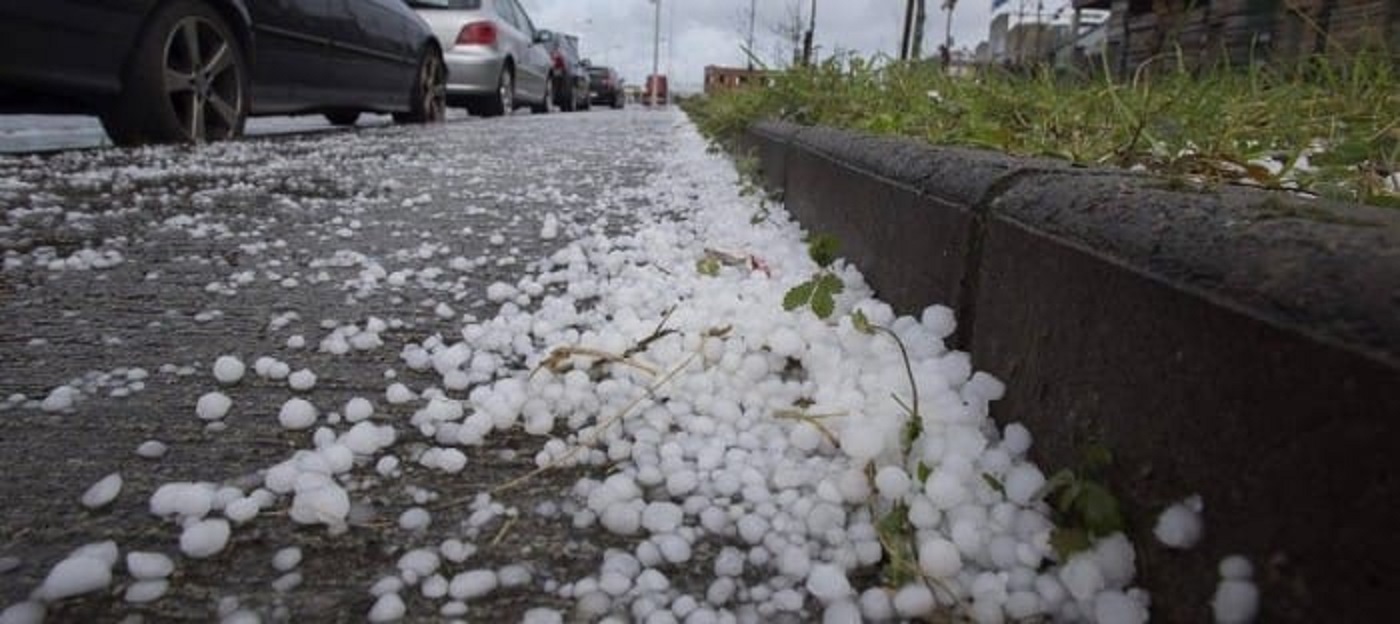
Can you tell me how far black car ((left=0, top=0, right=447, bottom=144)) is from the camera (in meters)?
2.97

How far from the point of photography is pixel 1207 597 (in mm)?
612

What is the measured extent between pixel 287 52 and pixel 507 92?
4737 millimetres

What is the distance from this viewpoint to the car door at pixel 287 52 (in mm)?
4152

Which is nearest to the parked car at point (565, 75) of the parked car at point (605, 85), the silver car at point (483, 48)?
the silver car at point (483, 48)

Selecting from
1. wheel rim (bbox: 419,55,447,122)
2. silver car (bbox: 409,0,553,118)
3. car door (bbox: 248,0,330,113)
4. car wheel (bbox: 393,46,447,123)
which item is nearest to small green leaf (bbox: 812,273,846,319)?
car door (bbox: 248,0,330,113)

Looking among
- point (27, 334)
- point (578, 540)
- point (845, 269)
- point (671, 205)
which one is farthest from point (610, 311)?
point (671, 205)

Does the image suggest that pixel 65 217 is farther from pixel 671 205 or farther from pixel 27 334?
pixel 671 205

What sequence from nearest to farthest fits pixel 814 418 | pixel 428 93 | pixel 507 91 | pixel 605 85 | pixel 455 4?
1. pixel 814 418
2. pixel 428 93
3. pixel 455 4
4. pixel 507 91
5. pixel 605 85

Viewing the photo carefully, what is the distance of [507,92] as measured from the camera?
29.6 feet

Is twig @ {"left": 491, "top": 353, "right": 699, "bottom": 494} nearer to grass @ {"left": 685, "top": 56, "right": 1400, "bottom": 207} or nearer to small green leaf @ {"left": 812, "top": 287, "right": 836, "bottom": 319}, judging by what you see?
small green leaf @ {"left": 812, "top": 287, "right": 836, "bottom": 319}

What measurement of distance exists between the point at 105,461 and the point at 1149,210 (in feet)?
3.59

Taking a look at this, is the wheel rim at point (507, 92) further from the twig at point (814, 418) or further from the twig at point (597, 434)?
the twig at point (814, 418)

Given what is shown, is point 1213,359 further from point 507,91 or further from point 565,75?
point 565,75

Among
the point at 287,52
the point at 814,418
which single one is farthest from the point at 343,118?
the point at 814,418
